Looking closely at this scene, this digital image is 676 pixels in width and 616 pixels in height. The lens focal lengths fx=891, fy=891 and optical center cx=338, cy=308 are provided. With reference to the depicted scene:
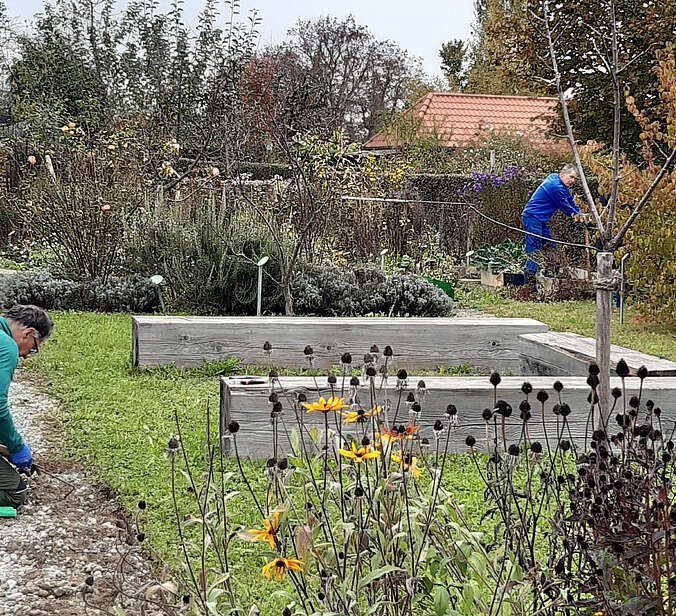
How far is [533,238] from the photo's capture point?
36.8ft

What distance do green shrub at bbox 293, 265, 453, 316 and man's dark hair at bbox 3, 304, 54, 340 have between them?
476cm

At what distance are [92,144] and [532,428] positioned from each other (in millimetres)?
9353

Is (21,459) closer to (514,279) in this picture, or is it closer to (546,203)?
(546,203)

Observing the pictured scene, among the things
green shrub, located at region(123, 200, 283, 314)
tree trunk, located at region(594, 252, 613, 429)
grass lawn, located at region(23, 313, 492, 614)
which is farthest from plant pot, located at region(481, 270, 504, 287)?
tree trunk, located at region(594, 252, 613, 429)

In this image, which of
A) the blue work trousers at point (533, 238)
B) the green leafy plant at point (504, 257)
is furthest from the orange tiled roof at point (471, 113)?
the blue work trousers at point (533, 238)

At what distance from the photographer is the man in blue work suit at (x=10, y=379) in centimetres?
375

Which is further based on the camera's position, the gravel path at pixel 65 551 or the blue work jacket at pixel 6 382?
the blue work jacket at pixel 6 382

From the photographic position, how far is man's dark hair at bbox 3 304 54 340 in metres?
4.05

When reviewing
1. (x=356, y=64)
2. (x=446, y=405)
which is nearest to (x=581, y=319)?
(x=446, y=405)

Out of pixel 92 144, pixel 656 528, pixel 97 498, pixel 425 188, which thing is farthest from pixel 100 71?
pixel 656 528

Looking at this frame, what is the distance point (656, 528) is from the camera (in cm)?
195

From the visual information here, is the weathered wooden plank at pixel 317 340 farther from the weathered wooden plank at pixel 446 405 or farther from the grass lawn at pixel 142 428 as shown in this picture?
the weathered wooden plank at pixel 446 405

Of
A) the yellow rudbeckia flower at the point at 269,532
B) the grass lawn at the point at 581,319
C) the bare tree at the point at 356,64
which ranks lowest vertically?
the grass lawn at the point at 581,319

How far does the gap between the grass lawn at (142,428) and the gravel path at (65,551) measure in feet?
0.39
